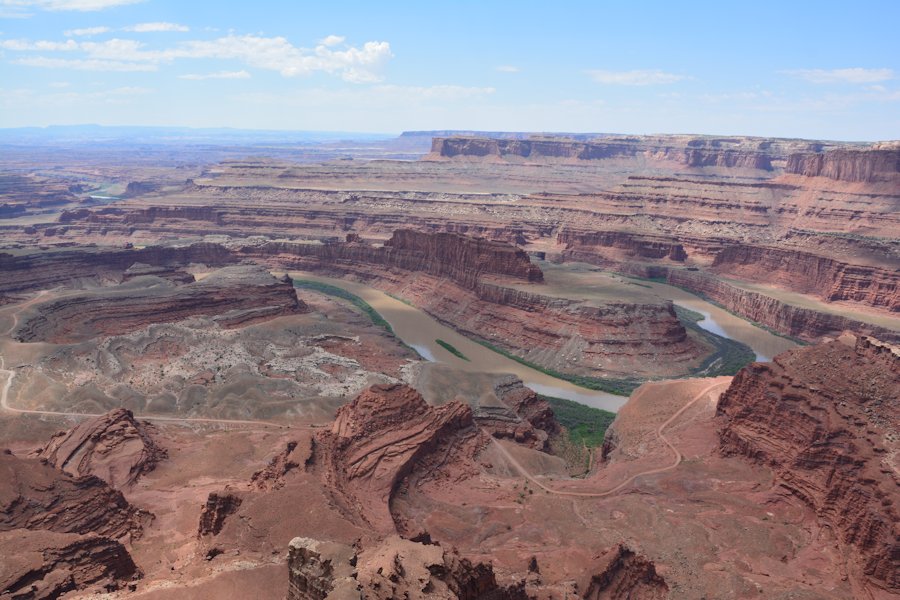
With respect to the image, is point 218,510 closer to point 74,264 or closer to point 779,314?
point 779,314

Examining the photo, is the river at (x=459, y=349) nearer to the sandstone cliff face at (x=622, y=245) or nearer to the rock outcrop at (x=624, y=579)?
the rock outcrop at (x=624, y=579)

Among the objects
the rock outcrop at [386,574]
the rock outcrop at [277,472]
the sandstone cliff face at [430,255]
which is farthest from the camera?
the sandstone cliff face at [430,255]

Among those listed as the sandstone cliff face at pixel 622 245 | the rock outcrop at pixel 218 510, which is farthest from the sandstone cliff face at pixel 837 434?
the sandstone cliff face at pixel 622 245

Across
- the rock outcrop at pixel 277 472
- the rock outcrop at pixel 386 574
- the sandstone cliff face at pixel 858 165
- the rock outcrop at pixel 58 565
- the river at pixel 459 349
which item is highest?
the sandstone cliff face at pixel 858 165

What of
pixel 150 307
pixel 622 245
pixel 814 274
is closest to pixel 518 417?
pixel 150 307

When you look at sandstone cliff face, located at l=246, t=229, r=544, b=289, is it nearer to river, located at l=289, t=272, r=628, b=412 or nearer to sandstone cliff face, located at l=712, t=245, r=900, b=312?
river, located at l=289, t=272, r=628, b=412

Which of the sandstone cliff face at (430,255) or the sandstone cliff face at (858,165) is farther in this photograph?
the sandstone cliff face at (858,165)
